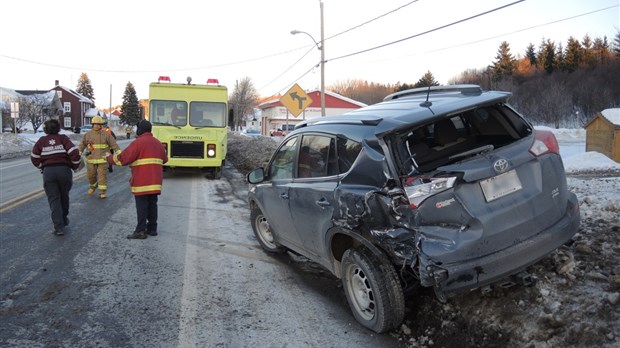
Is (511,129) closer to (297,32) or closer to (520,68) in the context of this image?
(297,32)

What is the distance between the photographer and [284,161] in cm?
532

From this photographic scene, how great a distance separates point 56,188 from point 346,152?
507 cm

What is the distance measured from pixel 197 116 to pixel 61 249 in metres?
8.78

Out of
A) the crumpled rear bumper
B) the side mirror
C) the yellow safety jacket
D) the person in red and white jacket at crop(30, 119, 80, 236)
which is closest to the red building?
the yellow safety jacket

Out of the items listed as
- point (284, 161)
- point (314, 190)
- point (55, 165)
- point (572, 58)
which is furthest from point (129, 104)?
point (314, 190)

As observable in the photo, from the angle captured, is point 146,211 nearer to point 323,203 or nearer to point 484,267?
point 323,203

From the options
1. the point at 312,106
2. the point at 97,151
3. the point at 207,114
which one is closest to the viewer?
the point at 97,151

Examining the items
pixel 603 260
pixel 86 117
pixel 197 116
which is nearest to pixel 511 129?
pixel 603 260

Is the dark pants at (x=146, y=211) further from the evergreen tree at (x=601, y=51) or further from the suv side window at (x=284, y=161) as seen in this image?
the evergreen tree at (x=601, y=51)

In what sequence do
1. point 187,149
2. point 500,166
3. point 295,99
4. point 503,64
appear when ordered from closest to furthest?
point 500,166
point 187,149
point 295,99
point 503,64

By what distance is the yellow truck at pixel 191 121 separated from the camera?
44.6 ft

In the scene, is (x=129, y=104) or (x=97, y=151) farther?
(x=129, y=104)

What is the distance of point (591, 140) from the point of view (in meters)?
18.2

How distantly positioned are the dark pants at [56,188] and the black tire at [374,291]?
4914 mm
